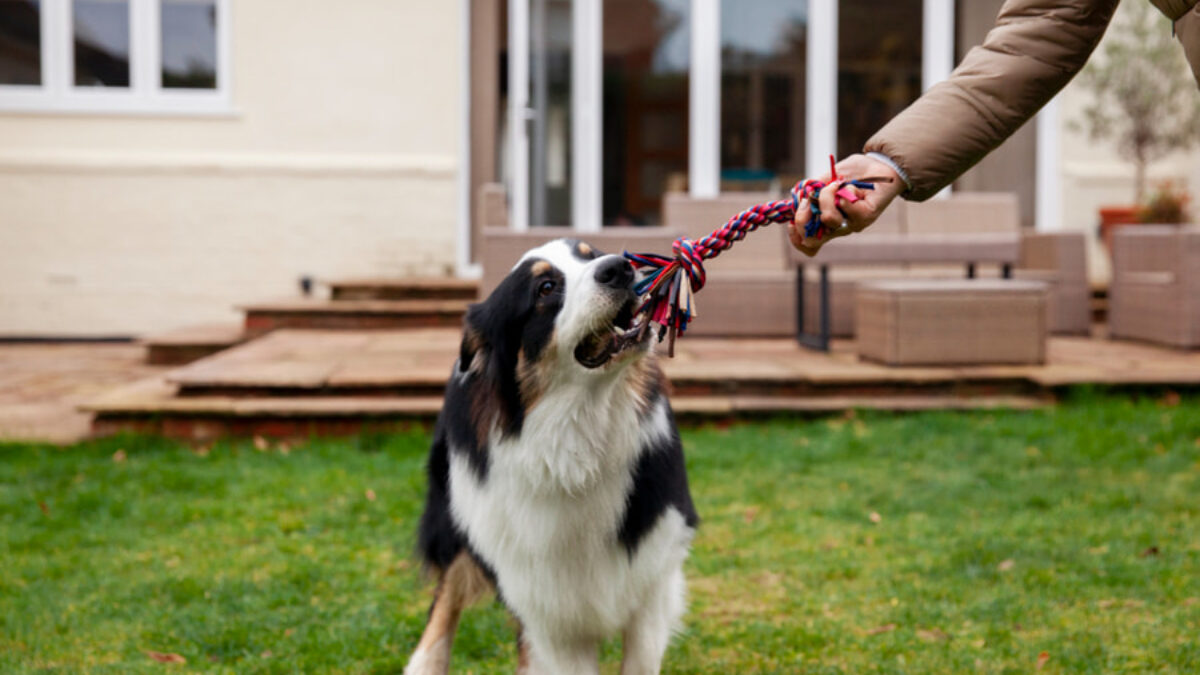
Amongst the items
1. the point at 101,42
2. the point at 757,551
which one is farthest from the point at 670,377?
the point at 101,42

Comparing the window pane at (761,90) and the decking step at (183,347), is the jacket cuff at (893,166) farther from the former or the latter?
the window pane at (761,90)

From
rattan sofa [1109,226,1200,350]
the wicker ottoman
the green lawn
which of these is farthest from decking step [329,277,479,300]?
rattan sofa [1109,226,1200,350]

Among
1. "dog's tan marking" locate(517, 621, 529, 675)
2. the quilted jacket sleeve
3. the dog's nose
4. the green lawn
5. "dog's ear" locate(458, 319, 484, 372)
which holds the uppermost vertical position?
the quilted jacket sleeve

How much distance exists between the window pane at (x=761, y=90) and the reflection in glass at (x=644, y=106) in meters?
0.39

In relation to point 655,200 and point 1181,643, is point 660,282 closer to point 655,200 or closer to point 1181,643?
point 1181,643

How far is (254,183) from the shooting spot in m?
9.84

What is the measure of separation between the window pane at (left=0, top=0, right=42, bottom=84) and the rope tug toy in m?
9.10

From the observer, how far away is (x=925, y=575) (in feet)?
12.7

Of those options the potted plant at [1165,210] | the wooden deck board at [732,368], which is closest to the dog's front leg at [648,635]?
the wooden deck board at [732,368]

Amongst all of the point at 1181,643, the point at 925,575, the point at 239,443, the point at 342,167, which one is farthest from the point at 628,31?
the point at 1181,643

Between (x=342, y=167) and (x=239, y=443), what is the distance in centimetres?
453

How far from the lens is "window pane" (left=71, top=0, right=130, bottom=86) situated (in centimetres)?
984

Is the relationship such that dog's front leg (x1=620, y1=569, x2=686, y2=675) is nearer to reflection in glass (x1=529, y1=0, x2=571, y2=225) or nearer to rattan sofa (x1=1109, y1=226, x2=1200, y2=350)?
rattan sofa (x1=1109, y1=226, x2=1200, y2=350)

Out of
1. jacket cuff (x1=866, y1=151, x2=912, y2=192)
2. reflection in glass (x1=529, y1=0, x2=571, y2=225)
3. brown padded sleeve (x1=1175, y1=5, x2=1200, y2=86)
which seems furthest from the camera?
reflection in glass (x1=529, y1=0, x2=571, y2=225)
